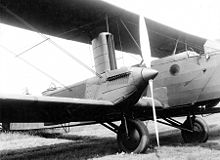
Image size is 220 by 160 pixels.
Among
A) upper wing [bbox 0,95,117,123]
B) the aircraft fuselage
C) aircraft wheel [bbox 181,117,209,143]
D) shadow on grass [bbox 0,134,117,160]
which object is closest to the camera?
upper wing [bbox 0,95,117,123]

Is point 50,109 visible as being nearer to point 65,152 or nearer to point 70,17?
point 65,152

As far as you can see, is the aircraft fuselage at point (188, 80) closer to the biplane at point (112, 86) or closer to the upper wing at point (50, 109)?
the biplane at point (112, 86)

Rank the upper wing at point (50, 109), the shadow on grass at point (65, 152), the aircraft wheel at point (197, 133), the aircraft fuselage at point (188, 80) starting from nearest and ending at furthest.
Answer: the upper wing at point (50, 109) → the shadow on grass at point (65, 152) → the aircraft fuselage at point (188, 80) → the aircraft wheel at point (197, 133)

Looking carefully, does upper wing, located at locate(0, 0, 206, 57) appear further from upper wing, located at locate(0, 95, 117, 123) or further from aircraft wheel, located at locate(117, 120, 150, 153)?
aircraft wheel, located at locate(117, 120, 150, 153)

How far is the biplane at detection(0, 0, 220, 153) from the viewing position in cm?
589

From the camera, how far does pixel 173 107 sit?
7.30 metres

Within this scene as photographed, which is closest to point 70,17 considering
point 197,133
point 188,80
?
point 188,80

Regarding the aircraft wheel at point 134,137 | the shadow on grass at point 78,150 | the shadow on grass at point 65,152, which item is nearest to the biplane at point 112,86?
the aircraft wheel at point 134,137

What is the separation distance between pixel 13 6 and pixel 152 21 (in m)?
4.18

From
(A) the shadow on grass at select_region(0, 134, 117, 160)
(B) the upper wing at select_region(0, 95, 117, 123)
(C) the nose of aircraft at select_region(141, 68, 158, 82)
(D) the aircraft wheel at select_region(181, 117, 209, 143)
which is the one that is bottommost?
(A) the shadow on grass at select_region(0, 134, 117, 160)

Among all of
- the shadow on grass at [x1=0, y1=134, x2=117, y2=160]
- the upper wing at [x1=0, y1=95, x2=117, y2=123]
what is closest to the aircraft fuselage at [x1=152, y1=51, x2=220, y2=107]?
the upper wing at [x1=0, y1=95, x2=117, y2=123]

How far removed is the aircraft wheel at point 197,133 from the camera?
782 cm

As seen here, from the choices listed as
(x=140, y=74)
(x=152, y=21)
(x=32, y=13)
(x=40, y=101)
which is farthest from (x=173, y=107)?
(x=32, y=13)

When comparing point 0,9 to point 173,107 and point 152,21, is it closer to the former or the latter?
point 152,21
